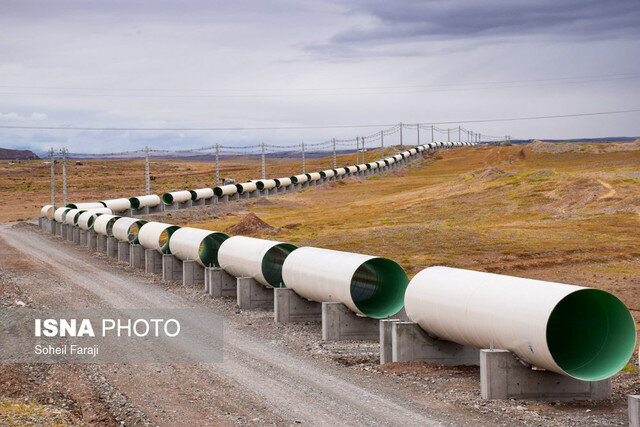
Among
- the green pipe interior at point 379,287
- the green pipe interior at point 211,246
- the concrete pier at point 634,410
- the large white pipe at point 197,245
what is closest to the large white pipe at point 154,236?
the large white pipe at point 197,245

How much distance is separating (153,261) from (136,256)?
98.7 inches

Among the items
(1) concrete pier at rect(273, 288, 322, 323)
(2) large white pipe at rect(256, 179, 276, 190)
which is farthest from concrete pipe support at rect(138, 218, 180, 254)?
(2) large white pipe at rect(256, 179, 276, 190)

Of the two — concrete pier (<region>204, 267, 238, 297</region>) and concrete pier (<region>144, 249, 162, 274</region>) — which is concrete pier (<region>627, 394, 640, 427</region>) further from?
concrete pier (<region>144, 249, 162, 274</region>)

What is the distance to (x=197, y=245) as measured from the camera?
32.1m

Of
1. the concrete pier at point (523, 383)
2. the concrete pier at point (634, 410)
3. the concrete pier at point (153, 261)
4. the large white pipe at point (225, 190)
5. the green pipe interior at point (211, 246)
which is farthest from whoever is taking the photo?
the large white pipe at point (225, 190)

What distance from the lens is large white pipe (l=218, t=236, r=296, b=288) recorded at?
26359 mm

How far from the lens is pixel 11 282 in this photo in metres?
32.1

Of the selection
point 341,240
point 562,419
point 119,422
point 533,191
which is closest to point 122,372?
point 119,422

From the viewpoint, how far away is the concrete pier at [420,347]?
17.9m

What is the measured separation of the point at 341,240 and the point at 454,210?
1678 centimetres

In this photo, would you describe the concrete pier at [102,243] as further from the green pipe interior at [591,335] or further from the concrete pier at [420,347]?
the green pipe interior at [591,335]

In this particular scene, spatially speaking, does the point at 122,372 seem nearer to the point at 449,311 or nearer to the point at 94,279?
the point at 449,311

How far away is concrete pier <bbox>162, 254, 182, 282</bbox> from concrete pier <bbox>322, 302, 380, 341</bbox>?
567 inches

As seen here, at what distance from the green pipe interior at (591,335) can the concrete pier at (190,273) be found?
19.6 m
